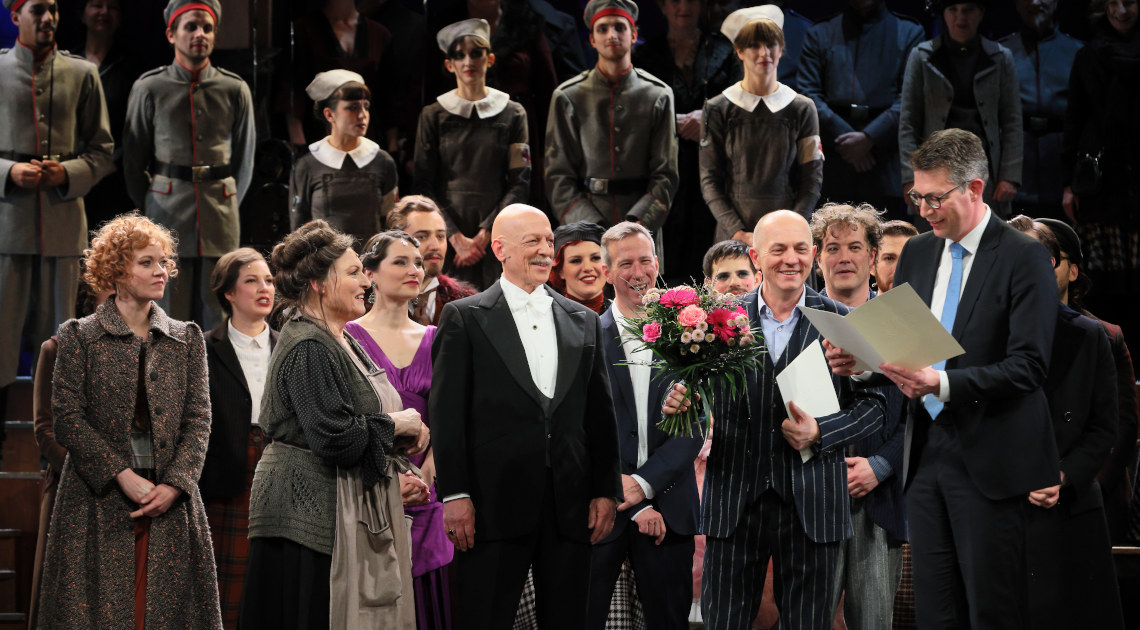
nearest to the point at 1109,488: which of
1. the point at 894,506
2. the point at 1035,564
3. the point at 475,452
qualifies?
the point at 894,506

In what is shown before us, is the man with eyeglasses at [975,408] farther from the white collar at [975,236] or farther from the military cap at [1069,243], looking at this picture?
the military cap at [1069,243]

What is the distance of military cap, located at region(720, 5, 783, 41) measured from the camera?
5.95 meters

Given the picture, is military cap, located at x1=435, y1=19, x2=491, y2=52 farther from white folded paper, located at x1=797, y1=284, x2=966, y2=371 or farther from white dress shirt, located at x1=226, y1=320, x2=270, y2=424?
white folded paper, located at x1=797, y1=284, x2=966, y2=371

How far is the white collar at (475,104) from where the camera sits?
19.1ft

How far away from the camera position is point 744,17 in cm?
596

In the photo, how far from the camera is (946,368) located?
3.22 meters

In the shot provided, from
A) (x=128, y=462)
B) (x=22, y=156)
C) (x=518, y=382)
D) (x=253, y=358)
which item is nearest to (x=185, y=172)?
(x=22, y=156)

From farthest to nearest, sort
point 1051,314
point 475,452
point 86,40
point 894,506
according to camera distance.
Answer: point 86,40
point 894,506
point 475,452
point 1051,314

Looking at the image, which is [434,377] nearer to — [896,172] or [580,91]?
[580,91]

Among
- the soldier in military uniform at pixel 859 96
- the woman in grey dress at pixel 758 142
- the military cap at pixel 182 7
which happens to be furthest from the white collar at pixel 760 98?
the military cap at pixel 182 7

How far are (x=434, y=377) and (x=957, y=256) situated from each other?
1517 millimetres

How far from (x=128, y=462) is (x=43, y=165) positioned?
2.52 metres

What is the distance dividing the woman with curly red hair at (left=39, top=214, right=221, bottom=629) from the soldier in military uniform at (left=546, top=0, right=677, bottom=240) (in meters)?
2.33

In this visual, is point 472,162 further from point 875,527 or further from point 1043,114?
point 1043,114
